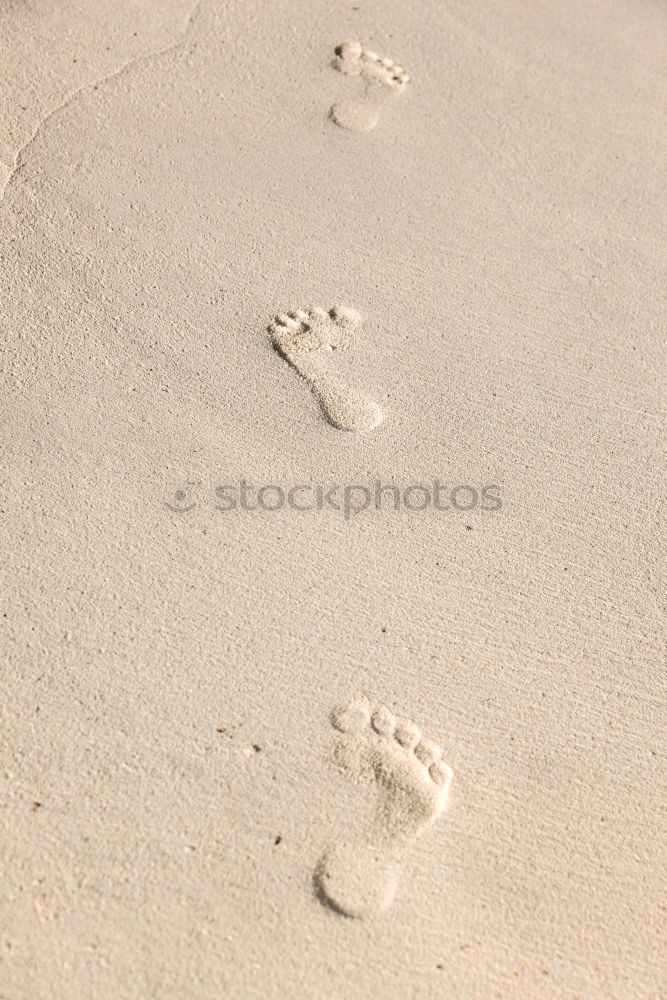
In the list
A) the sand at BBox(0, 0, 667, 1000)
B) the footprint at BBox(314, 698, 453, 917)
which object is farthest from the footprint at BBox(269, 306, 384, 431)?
the footprint at BBox(314, 698, 453, 917)

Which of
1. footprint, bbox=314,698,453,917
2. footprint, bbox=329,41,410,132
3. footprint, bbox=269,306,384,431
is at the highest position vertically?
footprint, bbox=329,41,410,132

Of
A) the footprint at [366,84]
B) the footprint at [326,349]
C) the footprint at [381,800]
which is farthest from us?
the footprint at [366,84]

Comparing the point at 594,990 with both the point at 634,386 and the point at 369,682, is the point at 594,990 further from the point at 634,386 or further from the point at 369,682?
the point at 634,386

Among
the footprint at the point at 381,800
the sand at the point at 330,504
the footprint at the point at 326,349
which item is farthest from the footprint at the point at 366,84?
the footprint at the point at 381,800

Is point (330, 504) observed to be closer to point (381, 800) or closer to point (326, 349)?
point (326, 349)

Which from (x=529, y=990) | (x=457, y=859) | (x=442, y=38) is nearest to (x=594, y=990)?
(x=529, y=990)

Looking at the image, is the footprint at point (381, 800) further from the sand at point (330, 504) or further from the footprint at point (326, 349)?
the footprint at point (326, 349)

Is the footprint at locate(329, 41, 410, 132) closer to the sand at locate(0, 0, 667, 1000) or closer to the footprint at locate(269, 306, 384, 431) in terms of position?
the sand at locate(0, 0, 667, 1000)

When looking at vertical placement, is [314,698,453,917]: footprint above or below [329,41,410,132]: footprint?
below
